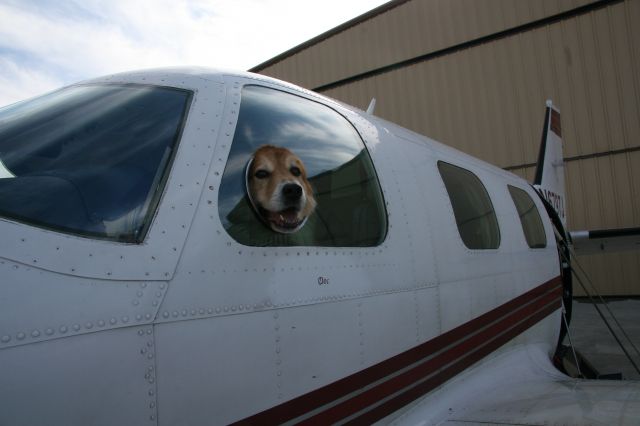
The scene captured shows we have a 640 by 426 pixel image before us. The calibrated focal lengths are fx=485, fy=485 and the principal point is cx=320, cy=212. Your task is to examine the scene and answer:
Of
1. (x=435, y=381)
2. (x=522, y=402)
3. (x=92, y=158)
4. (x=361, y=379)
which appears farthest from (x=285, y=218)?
(x=522, y=402)

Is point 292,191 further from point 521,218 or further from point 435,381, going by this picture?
point 521,218

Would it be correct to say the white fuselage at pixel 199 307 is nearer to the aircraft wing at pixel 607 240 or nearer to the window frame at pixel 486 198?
the window frame at pixel 486 198

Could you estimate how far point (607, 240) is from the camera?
6.95 meters

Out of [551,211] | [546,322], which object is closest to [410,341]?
[546,322]

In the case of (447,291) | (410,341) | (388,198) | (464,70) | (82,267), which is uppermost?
(464,70)

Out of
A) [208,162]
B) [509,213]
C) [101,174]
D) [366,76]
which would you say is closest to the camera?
[101,174]

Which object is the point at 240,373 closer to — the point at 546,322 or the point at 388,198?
the point at 388,198

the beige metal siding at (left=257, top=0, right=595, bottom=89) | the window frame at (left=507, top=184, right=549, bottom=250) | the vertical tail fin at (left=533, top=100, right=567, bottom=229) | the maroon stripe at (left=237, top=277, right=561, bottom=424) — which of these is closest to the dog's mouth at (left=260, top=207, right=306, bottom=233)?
the maroon stripe at (left=237, top=277, right=561, bottom=424)

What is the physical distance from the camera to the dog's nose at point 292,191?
209 cm

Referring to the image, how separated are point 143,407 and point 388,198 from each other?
6.14ft

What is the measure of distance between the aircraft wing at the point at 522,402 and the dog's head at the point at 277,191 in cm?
135

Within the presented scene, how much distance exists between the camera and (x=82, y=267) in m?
1.48

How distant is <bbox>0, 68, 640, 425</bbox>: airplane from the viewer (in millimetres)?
1416

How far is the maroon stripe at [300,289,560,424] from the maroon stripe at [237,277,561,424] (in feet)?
0.15
